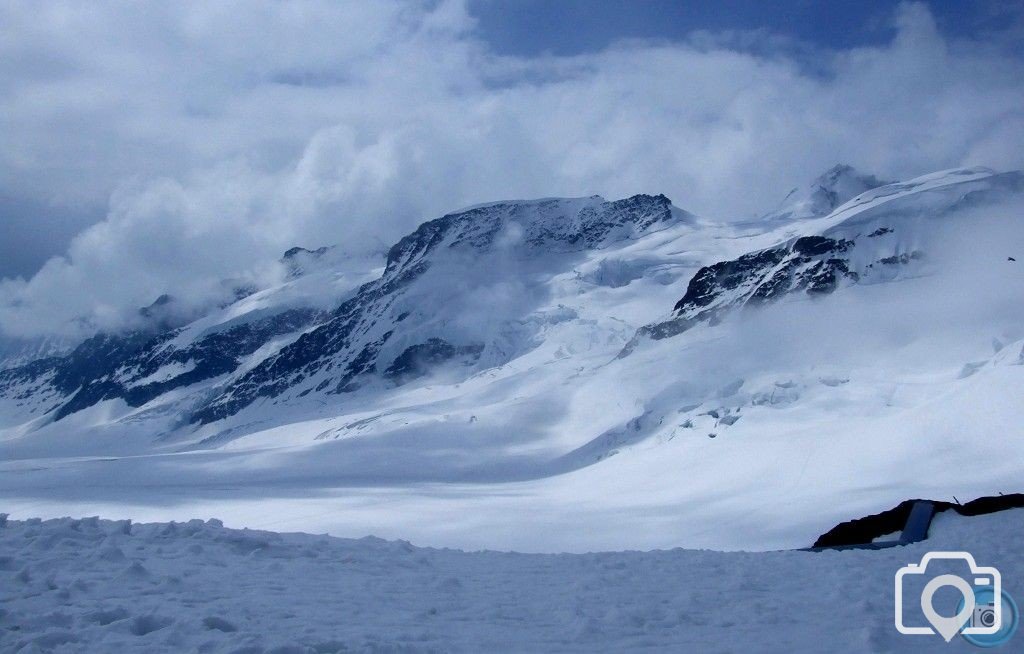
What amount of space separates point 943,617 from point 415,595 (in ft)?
18.9

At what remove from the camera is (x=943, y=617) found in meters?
8.98

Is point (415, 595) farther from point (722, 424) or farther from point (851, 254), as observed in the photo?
point (851, 254)

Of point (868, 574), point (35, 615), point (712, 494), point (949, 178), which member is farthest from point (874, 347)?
point (949, 178)

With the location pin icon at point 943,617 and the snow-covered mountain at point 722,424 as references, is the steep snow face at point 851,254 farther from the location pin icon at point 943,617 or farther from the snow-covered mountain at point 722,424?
the location pin icon at point 943,617

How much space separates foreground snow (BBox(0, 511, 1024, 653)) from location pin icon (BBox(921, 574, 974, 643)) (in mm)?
355

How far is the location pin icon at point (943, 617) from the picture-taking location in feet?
28.3

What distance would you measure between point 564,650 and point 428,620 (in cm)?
168

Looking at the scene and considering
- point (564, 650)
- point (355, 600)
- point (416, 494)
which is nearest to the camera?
point (564, 650)

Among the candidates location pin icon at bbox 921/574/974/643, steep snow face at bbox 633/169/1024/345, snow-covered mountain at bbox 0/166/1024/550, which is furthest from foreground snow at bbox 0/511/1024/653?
steep snow face at bbox 633/169/1024/345

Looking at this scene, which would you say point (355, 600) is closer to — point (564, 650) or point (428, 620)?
point (428, 620)

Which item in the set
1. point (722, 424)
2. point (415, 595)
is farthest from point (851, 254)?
point (415, 595)

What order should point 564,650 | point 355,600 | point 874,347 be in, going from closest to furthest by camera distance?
1. point 564,650
2. point 355,600
3. point 874,347

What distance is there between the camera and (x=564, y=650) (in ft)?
26.8

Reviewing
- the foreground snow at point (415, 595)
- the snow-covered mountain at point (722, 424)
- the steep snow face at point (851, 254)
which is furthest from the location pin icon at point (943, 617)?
the steep snow face at point (851, 254)
